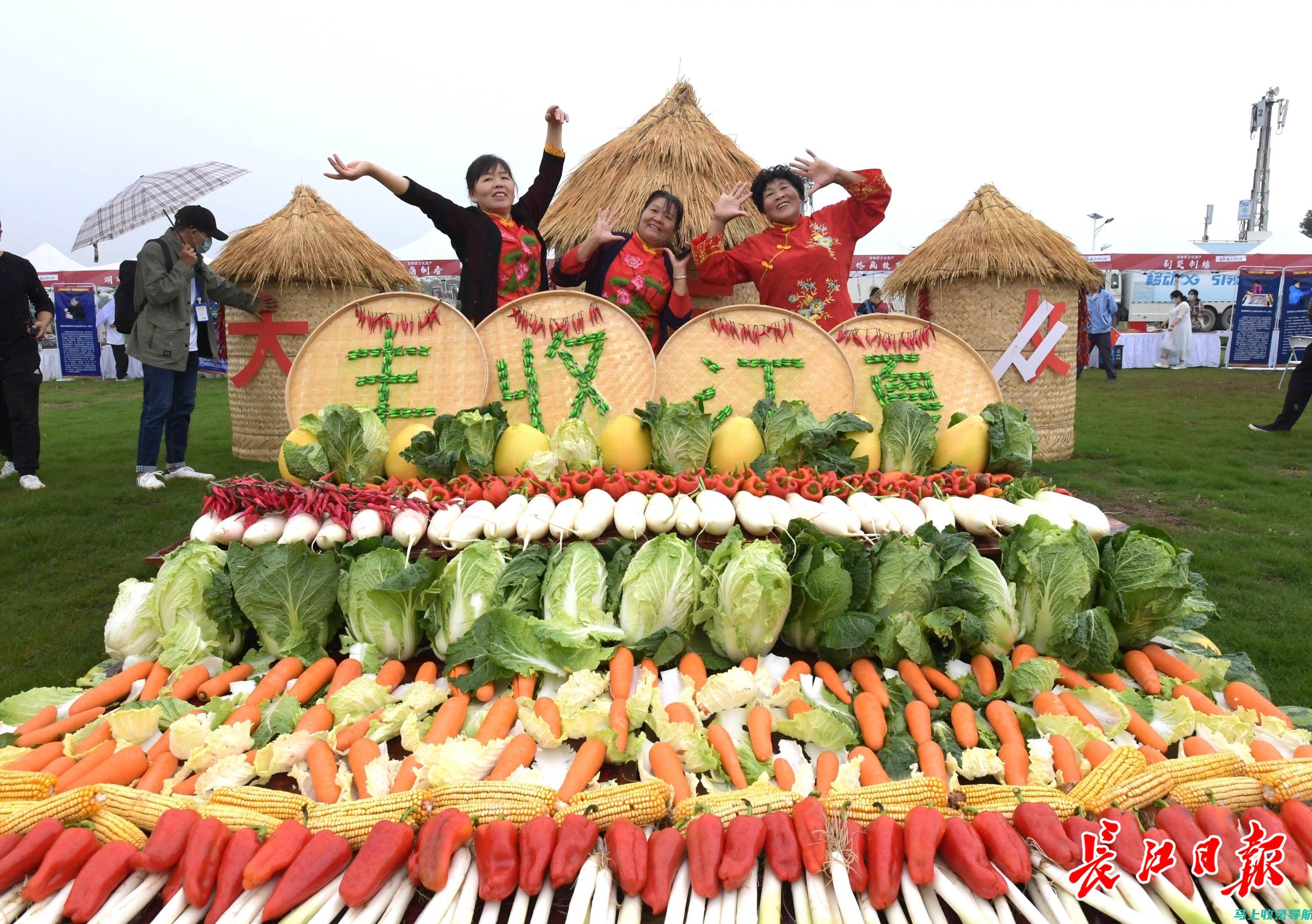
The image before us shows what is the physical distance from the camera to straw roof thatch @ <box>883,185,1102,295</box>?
7430 millimetres

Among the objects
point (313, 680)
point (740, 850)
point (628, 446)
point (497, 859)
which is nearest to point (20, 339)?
point (313, 680)

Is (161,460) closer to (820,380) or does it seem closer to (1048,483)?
(820,380)

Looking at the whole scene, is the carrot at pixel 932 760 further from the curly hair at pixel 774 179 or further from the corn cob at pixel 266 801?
the curly hair at pixel 774 179

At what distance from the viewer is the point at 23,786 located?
165 centimetres

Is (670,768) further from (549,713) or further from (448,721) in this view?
(448,721)

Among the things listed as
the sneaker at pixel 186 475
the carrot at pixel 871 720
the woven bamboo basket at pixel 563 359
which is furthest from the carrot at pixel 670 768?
the sneaker at pixel 186 475

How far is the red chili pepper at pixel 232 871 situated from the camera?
1406 mm

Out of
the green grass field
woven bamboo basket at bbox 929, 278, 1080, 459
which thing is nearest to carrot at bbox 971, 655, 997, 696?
the green grass field

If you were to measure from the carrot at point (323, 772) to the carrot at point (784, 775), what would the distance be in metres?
0.77

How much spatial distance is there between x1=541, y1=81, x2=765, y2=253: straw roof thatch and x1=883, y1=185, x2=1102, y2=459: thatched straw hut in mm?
2599

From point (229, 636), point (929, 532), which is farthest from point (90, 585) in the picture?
point (929, 532)

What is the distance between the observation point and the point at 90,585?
4.35 m

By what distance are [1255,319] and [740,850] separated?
2214cm

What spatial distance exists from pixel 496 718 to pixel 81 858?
90 cm
